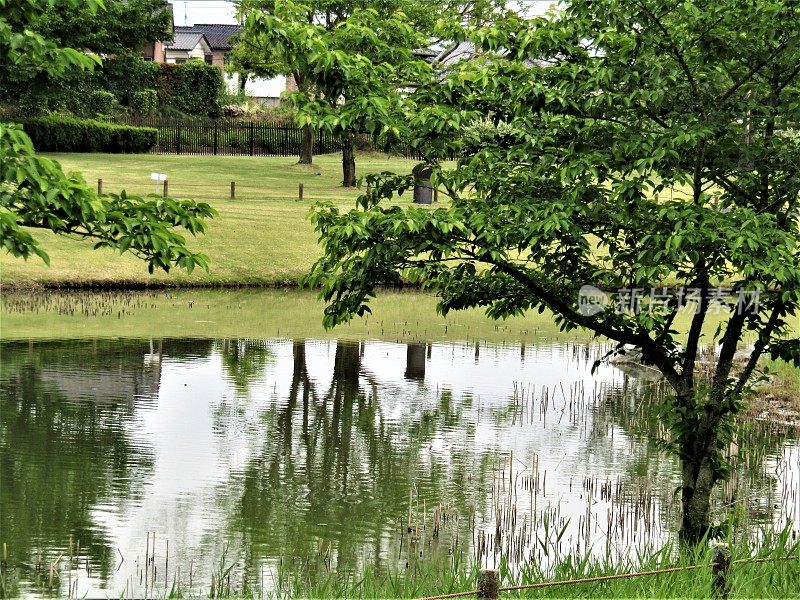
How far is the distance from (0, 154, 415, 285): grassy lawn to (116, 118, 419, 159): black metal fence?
3211 mm

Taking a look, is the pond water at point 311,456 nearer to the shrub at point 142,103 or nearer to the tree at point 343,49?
the tree at point 343,49

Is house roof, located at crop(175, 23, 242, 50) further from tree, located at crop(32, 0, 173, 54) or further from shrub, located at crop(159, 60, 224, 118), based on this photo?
tree, located at crop(32, 0, 173, 54)

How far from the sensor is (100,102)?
6419cm

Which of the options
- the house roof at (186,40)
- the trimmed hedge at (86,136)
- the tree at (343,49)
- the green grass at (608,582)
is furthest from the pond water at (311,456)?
the house roof at (186,40)

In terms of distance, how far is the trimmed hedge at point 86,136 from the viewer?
2250 inches

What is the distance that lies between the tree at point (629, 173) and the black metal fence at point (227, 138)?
168ft

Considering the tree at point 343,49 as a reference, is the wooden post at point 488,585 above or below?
below

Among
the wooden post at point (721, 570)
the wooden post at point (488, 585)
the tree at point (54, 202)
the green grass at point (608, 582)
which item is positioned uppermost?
the tree at point (54, 202)

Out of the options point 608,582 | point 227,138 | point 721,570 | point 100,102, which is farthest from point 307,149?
point 721,570

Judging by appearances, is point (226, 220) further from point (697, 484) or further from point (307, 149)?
point (697, 484)

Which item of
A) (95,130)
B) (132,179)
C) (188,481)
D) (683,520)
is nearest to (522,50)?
(683,520)

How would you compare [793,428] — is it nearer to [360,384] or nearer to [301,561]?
[360,384]

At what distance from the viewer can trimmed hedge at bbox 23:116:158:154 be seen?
2250 inches

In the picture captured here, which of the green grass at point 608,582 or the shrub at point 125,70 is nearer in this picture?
the green grass at point 608,582
